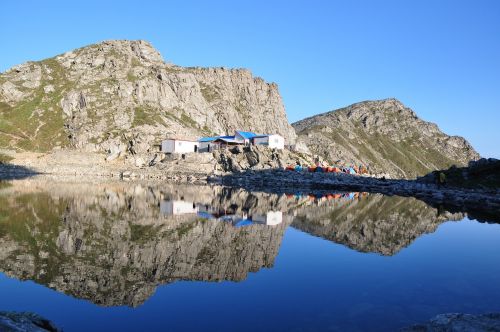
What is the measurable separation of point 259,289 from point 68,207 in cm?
2530

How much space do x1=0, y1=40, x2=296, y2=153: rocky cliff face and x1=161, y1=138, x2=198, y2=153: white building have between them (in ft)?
16.6

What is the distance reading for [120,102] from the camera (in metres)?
126

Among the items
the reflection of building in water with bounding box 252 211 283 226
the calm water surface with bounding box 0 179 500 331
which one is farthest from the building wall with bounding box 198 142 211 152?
the calm water surface with bounding box 0 179 500 331

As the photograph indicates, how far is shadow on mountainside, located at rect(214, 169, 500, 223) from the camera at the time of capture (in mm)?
45625

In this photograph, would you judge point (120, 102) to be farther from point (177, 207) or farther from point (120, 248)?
point (120, 248)

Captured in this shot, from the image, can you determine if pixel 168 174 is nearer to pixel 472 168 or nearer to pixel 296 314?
pixel 472 168

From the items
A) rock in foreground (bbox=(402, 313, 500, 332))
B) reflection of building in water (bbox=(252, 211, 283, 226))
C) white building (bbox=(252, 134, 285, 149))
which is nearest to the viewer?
rock in foreground (bbox=(402, 313, 500, 332))

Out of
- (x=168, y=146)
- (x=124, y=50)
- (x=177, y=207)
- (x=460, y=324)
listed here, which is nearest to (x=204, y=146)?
(x=168, y=146)

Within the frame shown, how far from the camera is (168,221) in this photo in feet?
99.3

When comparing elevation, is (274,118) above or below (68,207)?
above

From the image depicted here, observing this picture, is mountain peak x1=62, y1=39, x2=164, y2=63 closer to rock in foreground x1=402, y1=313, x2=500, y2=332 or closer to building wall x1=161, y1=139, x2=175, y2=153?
building wall x1=161, y1=139, x2=175, y2=153

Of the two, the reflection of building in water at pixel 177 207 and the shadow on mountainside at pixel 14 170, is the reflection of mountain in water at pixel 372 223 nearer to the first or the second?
the reflection of building in water at pixel 177 207

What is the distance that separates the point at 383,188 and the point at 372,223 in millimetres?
37092

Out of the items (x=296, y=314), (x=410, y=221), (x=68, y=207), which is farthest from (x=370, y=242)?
(x=68, y=207)
